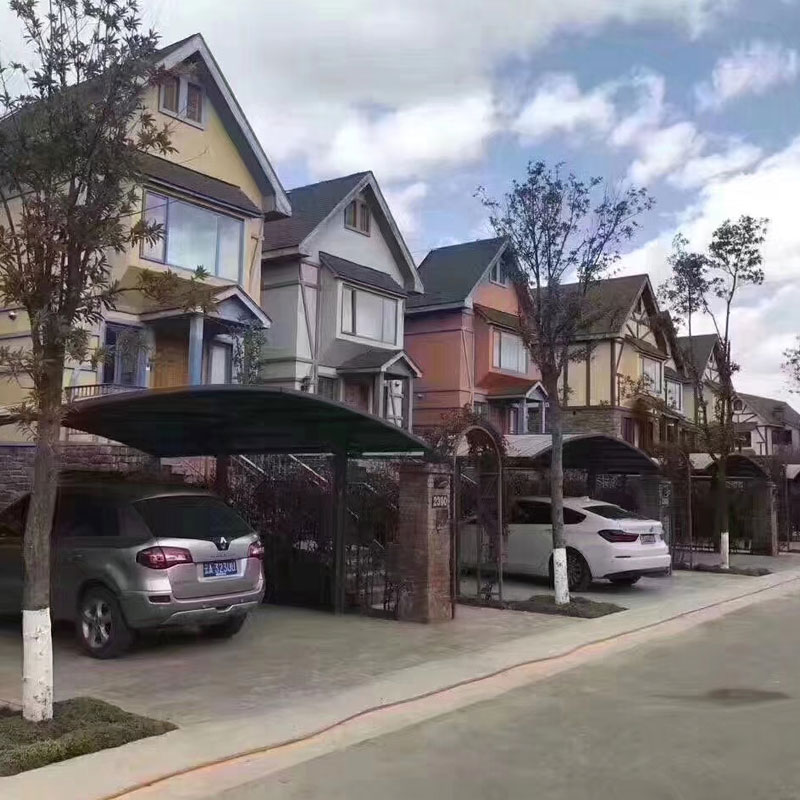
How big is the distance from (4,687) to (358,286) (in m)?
20.3

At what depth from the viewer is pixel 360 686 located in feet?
26.8

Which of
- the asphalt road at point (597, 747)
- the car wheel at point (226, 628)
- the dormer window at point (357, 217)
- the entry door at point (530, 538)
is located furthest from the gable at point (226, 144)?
the asphalt road at point (597, 747)

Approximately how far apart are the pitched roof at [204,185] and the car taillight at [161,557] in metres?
12.7

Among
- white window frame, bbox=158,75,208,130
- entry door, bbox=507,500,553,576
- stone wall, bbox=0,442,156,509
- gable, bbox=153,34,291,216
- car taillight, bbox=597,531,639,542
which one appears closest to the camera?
car taillight, bbox=597,531,639,542

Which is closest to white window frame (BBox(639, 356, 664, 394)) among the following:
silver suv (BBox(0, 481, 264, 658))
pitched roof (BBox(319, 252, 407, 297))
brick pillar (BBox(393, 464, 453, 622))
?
pitched roof (BBox(319, 252, 407, 297))

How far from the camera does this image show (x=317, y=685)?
8.20 meters

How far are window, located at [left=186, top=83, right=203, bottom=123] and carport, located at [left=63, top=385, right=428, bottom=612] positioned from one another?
1180cm

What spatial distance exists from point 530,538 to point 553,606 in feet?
8.99

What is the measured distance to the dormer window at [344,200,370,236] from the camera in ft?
92.5

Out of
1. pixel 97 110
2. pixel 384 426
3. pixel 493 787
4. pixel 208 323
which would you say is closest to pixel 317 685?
pixel 493 787

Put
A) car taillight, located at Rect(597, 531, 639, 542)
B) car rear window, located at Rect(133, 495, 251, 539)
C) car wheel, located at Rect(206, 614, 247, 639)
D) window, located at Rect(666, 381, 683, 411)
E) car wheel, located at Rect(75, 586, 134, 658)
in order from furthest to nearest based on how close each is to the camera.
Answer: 1. window, located at Rect(666, 381, 683, 411)
2. car taillight, located at Rect(597, 531, 639, 542)
3. car wheel, located at Rect(206, 614, 247, 639)
4. car rear window, located at Rect(133, 495, 251, 539)
5. car wheel, located at Rect(75, 586, 134, 658)

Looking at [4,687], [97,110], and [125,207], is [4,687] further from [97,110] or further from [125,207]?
[97,110]

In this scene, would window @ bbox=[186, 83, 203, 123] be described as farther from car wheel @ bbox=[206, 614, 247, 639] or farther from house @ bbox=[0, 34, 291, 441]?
car wheel @ bbox=[206, 614, 247, 639]

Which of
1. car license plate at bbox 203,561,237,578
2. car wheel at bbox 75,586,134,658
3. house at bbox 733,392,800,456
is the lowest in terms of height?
car wheel at bbox 75,586,134,658
